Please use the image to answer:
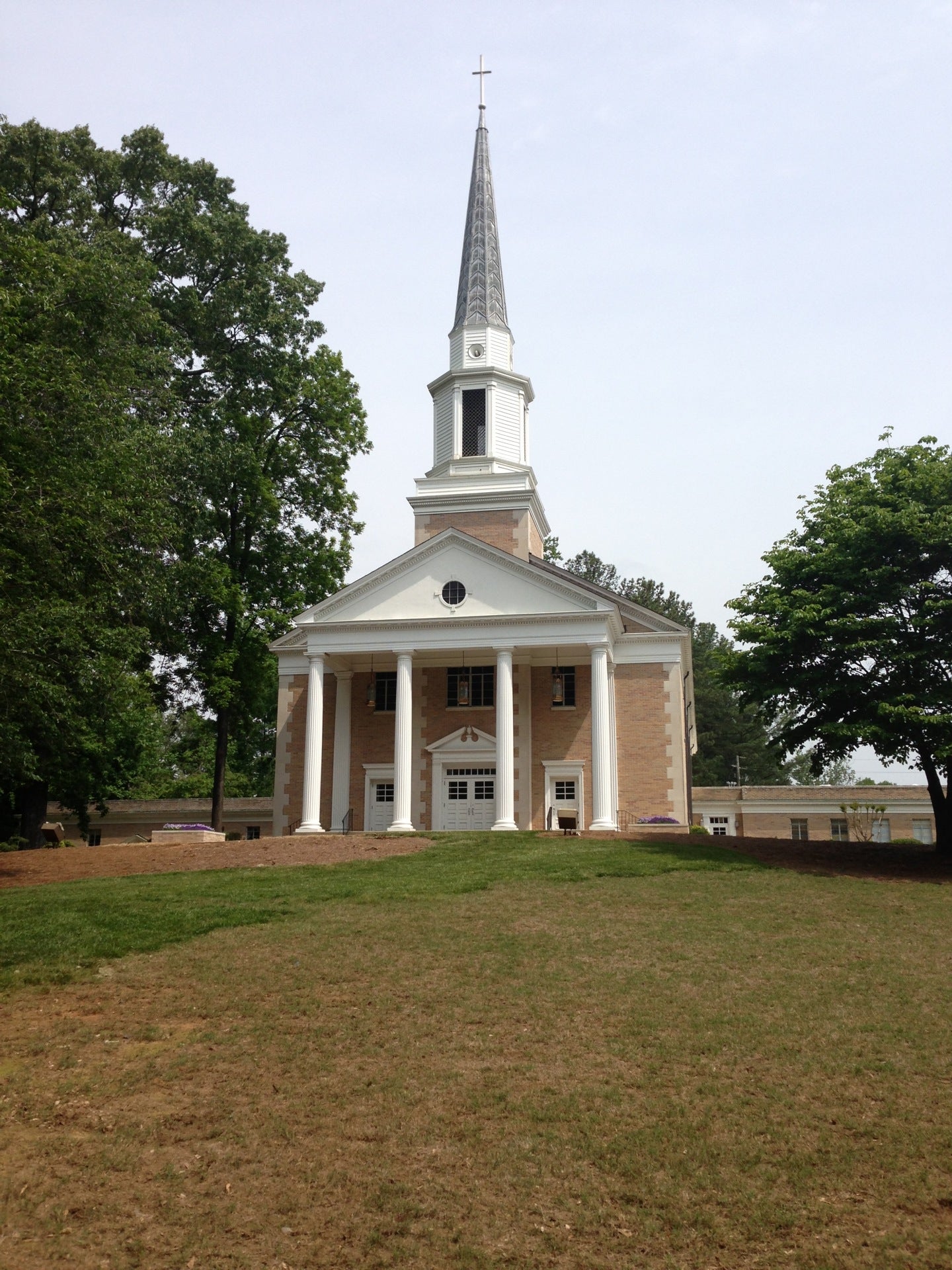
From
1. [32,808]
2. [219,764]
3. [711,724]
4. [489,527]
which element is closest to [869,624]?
[489,527]

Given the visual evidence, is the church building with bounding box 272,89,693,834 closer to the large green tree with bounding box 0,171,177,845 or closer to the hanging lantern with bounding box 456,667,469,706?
the hanging lantern with bounding box 456,667,469,706

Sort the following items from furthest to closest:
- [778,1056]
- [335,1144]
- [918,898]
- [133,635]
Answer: [133,635] → [918,898] → [778,1056] → [335,1144]

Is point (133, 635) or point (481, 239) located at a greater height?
point (481, 239)

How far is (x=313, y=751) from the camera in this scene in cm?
3134

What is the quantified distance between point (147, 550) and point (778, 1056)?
18.3 metres

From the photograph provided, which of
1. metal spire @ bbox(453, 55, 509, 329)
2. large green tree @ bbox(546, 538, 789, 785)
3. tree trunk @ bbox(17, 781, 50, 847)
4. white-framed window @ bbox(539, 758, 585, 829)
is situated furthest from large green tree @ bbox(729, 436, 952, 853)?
large green tree @ bbox(546, 538, 789, 785)

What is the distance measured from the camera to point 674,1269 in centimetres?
759

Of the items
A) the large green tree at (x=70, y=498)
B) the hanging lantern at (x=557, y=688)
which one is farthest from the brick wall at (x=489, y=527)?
the large green tree at (x=70, y=498)

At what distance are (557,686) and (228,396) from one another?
14638 mm

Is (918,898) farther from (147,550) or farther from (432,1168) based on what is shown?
(147,550)

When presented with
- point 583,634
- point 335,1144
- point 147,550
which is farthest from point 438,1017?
point 583,634

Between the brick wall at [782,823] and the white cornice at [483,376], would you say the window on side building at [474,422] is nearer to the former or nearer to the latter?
the white cornice at [483,376]

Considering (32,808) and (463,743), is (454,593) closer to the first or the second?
(463,743)

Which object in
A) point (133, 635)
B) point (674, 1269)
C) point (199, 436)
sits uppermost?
point (199, 436)
